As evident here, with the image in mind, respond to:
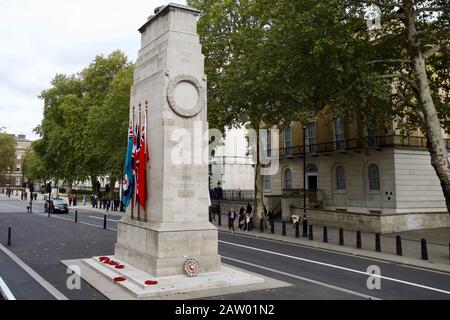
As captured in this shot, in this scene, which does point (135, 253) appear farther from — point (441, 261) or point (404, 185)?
point (404, 185)

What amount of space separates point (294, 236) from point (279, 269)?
412 inches

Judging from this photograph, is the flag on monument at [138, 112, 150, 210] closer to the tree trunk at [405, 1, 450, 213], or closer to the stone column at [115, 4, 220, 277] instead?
the stone column at [115, 4, 220, 277]

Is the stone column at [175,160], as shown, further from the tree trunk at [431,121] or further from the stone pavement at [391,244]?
Answer: the tree trunk at [431,121]

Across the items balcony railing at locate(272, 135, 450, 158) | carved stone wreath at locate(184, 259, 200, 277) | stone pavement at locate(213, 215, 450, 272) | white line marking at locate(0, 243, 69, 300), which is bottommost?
stone pavement at locate(213, 215, 450, 272)

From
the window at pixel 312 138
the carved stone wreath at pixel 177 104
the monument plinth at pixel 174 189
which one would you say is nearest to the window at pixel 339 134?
the window at pixel 312 138

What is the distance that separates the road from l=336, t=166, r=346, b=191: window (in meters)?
14.2

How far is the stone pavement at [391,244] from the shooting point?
15.6 metres

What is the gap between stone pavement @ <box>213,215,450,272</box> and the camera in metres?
15.6

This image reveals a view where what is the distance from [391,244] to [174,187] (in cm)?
1383

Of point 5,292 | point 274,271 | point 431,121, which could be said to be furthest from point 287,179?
point 5,292

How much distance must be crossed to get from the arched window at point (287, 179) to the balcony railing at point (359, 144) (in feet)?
5.61

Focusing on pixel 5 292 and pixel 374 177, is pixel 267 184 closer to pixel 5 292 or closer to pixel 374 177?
pixel 374 177

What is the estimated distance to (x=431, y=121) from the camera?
57.1ft

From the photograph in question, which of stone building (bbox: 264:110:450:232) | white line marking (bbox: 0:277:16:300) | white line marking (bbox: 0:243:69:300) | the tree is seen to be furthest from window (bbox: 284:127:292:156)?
the tree
